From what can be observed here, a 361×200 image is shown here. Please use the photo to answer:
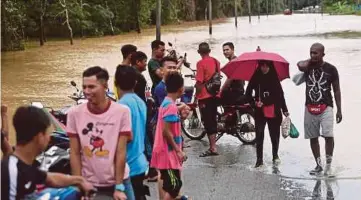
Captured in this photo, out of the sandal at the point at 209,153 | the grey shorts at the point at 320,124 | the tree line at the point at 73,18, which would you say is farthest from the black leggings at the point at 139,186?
the tree line at the point at 73,18

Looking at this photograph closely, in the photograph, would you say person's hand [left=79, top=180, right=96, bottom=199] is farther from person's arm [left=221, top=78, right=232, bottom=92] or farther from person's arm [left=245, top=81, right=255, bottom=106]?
person's arm [left=221, top=78, right=232, bottom=92]

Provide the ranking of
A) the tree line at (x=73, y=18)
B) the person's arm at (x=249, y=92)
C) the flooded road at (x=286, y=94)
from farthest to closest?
the tree line at (x=73, y=18) < the person's arm at (x=249, y=92) < the flooded road at (x=286, y=94)

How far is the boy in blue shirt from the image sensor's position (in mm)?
5082

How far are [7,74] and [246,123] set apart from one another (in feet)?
56.3

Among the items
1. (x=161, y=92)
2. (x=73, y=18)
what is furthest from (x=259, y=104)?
(x=73, y=18)

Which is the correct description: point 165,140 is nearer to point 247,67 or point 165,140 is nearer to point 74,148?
point 74,148

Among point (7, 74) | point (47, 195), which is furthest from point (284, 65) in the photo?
point (7, 74)

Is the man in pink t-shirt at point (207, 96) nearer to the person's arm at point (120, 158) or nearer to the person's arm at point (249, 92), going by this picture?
the person's arm at point (249, 92)

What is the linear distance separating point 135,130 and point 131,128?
14.2 inches

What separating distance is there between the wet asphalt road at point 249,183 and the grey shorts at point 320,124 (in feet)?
1.90

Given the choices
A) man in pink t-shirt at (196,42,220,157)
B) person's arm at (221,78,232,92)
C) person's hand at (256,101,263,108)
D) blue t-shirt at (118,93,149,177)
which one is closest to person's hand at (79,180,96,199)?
blue t-shirt at (118,93,149,177)

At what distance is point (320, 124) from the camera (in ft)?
27.5

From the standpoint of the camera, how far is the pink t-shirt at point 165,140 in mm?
5938

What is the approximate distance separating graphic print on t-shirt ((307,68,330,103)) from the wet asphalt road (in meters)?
1.06
